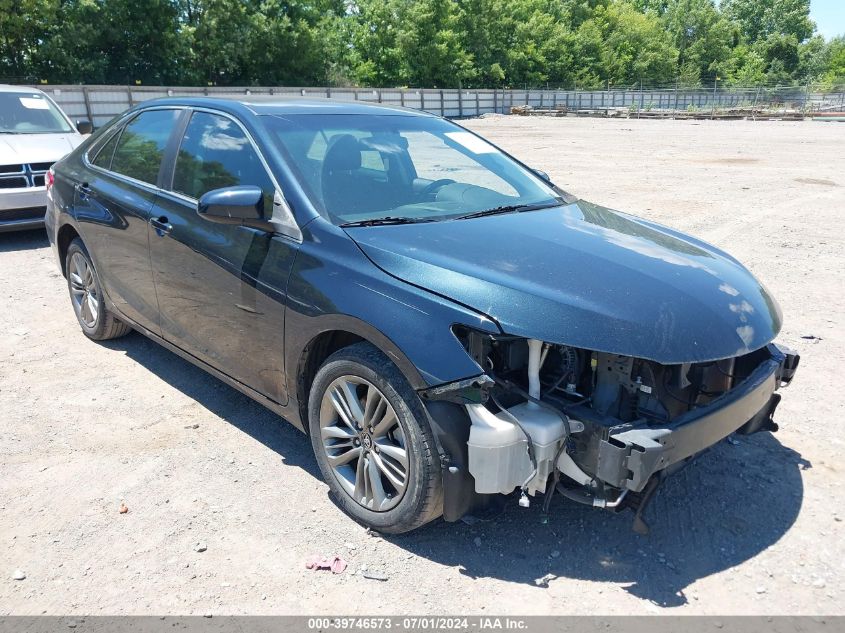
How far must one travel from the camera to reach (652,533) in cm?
300

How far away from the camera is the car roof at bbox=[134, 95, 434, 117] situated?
3662 millimetres

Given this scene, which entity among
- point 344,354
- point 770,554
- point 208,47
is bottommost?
point 770,554

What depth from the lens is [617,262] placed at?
2.92m

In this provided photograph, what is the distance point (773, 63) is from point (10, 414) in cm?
10381

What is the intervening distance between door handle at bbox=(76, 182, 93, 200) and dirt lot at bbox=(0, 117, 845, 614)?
117 centimetres

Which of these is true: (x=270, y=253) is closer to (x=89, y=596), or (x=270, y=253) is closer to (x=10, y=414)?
(x=89, y=596)

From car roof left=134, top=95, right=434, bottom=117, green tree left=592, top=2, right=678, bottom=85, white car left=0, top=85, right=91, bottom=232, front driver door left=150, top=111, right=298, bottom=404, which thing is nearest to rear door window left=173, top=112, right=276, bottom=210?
front driver door left=150, top=111, right=298, bottom=404

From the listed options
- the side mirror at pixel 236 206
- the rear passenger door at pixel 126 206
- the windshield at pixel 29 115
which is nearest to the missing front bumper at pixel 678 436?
the side mirror at pixel 236 206

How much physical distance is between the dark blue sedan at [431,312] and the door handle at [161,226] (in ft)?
0.08

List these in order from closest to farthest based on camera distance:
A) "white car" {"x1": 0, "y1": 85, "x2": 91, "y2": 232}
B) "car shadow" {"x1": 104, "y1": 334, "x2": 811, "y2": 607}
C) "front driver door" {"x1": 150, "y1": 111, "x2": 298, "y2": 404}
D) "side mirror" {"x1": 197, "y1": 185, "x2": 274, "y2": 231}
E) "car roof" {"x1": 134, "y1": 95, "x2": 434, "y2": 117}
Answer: "car shadow" {"x1": 104, "y1": 334, "x2": 811, "y2": 607} → "side mirror" {"x1": 197, "y1": 185, "x2": 274, "y2": 231} → "front driver door" {"x1": 150, "y1": 111, "x2": 298, "y2": 404} → "car roof" {"x1": 134, "y1": 95, "x2": 434, "y2": 117} → "white car" {"x1": 0, "y1": 85, "x2": 91, "y2": 232}

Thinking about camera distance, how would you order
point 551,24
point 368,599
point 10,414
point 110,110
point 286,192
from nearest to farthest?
point 368,599 < point 286,192 < point 10,414 < point 110,110 < point 551,24

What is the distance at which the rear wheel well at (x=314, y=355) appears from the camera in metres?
2.98

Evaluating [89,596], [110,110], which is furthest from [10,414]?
[110,110]

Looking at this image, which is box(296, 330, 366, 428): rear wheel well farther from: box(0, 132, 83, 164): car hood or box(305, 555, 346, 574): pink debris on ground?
box(0, 132, 83, 164): car hood
